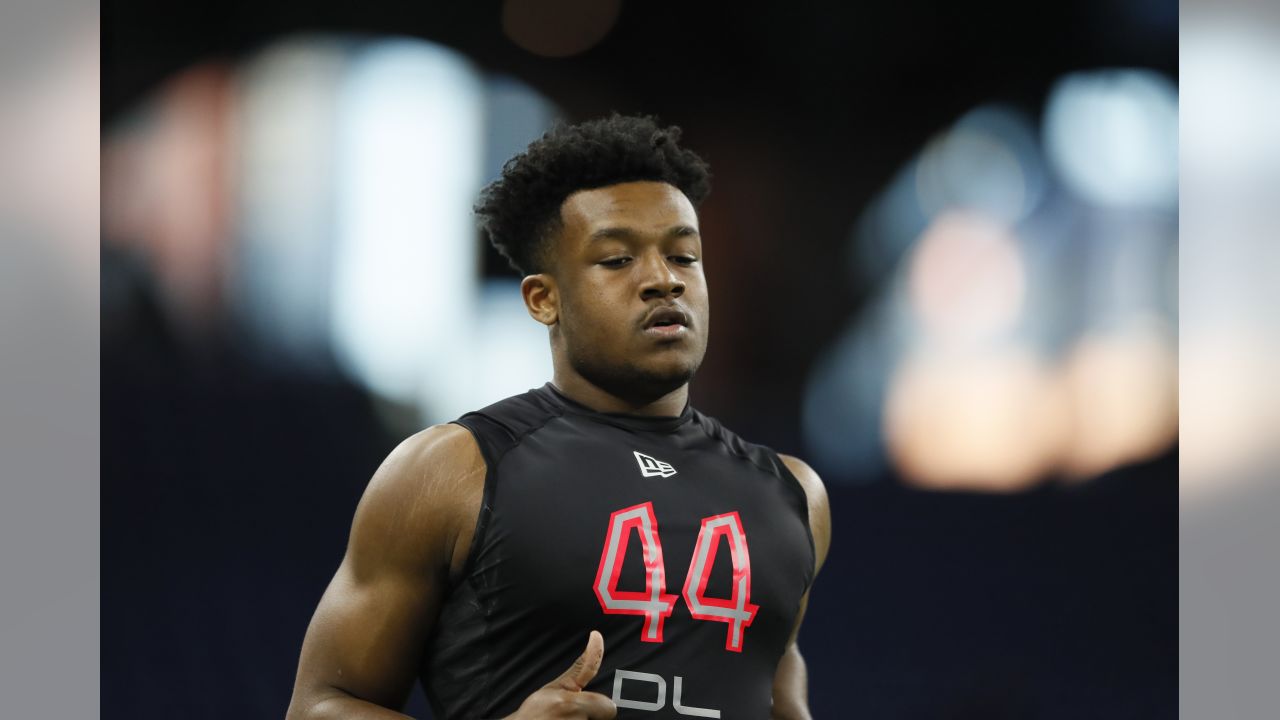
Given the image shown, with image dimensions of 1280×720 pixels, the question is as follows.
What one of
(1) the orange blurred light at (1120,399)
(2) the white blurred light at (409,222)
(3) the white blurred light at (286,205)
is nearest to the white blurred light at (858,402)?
(1) the orange blurred light at (1120,399)

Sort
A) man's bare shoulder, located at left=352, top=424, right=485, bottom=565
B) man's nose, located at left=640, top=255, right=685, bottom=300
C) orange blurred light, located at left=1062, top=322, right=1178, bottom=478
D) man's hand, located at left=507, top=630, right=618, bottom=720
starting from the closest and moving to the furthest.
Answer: man's hand, located at left=507, top=630, right=618, bottom=720, man's bare shoulder, located at left=352, top=424, right=485, bottom=565, man's nose, located at left=640, top=255, right=685, bottom=300, orange blurred light, located at left=1062, top=322, right=1178, bottom=478

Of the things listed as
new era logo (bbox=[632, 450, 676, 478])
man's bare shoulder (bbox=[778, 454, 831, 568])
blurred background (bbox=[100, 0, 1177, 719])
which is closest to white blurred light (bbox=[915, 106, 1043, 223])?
blurred background (bbox=[100, 0, 1177, 719])

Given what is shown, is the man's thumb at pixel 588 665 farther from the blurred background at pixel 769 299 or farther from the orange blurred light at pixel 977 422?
the orange blurred light at pixel 977 422

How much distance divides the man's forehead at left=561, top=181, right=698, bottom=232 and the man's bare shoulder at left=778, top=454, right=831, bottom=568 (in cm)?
37

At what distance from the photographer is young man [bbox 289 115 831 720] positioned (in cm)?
135

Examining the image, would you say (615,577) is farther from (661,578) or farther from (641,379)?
(641,379)

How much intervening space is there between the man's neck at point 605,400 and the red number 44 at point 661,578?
155 millimetres

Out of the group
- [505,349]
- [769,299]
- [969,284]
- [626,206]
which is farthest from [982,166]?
[626,206]

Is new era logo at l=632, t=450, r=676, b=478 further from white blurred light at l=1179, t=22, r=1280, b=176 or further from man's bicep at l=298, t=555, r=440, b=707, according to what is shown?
white blurred light at l=1179, t=22, r=1280, b=176

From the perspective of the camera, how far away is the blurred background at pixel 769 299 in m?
2.46

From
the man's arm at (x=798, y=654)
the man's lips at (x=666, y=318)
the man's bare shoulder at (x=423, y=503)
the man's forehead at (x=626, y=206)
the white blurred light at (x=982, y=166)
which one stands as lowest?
the man's arm at (x=798, y=654)

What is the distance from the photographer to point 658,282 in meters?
1.47

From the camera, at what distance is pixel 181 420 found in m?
2.46

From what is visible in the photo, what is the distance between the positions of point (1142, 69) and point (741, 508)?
169cm
